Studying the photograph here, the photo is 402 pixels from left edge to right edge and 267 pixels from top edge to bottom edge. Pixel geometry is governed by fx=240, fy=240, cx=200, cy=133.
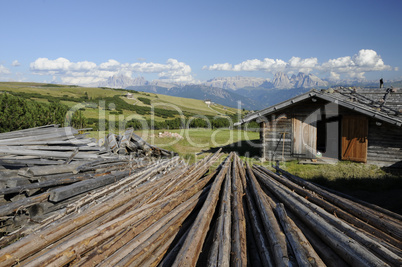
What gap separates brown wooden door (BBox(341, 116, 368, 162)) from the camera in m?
14.1

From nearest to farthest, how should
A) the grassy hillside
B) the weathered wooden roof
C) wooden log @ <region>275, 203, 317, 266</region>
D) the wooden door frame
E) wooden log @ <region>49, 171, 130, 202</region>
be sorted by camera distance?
wooden log @ <region>275, 203, 317, 266</region> < wooden log @ <region>49, 171, 130, 202</region> < the weathered wooden roof < the wooden door frame < the grassy hillside

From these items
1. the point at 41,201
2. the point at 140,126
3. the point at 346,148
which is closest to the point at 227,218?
the point at 41,201

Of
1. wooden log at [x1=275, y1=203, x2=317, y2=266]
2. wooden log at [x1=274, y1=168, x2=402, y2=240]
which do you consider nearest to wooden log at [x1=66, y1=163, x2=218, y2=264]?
wooden log at [x1=275, y1=203, x2=317, y2=266]

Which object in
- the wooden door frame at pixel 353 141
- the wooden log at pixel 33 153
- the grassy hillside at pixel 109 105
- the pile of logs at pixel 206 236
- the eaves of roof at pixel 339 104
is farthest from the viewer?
the grassy hillside at pixel 109 105

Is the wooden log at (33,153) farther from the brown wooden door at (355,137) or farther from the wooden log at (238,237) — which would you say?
the brown wooden door at (355,137)

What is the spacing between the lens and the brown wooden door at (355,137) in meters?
14.1

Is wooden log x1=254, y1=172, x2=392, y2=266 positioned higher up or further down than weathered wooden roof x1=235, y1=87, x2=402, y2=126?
further down

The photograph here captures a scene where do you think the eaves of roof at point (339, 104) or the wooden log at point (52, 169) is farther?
the eaves of roof at point (339, 104)

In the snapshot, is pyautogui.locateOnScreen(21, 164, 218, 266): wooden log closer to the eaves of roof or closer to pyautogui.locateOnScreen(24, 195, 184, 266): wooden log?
pyautogui.locateOnScreen(24, 195, 184, 266): wooden log

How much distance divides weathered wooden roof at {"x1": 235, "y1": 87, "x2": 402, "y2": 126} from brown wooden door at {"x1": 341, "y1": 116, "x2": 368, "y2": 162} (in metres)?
0.94

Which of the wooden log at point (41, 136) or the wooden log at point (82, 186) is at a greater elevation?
the wooden log at point (41, 136)

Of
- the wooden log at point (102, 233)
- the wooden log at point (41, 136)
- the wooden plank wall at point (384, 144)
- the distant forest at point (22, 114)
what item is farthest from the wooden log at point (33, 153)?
the wooden plank wall at point (384, 144)

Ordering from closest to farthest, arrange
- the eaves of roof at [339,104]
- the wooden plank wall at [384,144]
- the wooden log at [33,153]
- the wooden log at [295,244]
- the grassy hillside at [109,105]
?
1. the wooden log at [295,244]
2. the wooden log at [33,153]
3. the eaves of roof at [339,104]
4. the wooden plank wall at [384,144]
5. the grassy hillside at [109,105]

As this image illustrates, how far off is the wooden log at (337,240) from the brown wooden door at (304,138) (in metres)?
10.5
